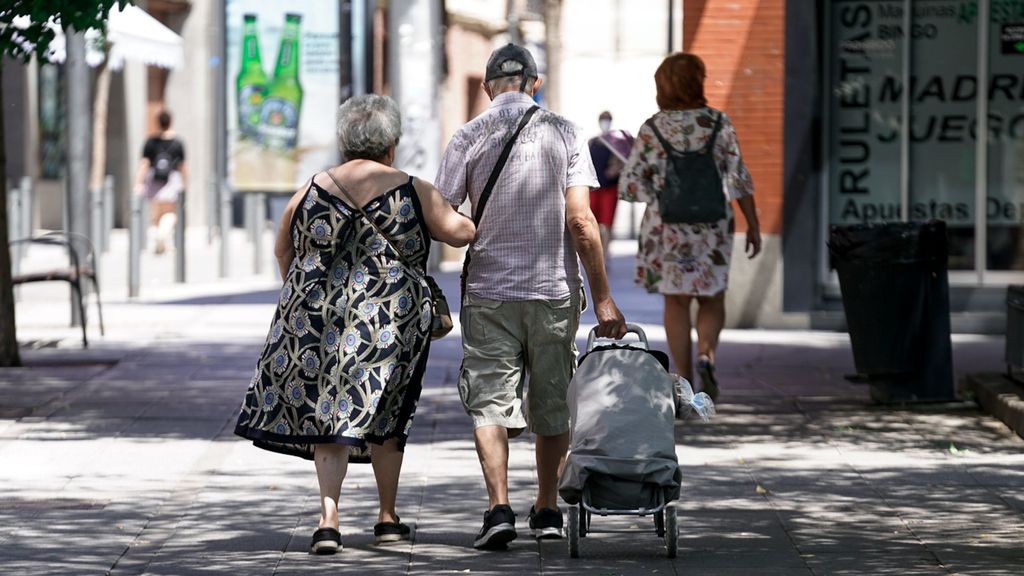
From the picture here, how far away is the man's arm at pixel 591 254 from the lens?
6820 mm

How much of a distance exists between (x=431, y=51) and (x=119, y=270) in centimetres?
398

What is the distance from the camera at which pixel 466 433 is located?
971 centimetres

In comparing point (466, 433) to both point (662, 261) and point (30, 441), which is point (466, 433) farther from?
point (30, 441)

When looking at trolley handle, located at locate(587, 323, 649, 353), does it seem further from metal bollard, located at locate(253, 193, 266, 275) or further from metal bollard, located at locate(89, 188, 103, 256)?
metal bollard, located at locate(253, 193, 266, 275)

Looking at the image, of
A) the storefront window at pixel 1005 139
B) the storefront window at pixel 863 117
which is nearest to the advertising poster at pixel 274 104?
the storefront window at pixel 863 117

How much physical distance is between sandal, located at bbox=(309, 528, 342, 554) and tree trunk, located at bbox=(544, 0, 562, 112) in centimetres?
2116

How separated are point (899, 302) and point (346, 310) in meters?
4.44

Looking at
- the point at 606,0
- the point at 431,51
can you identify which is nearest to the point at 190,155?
the point at 431,51

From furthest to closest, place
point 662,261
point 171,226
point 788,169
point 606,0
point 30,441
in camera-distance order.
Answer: point 606,0
point 171,226
point 788,169
point 662,261
point 30,441

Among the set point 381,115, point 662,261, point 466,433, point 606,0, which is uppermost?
point 606,0

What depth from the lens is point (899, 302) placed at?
33.7ft

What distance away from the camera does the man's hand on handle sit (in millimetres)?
6805

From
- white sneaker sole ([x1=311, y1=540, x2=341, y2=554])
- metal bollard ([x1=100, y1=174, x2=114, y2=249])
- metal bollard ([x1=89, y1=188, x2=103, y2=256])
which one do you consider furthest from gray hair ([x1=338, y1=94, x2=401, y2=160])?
metal bollard ([x1=100, y1=174, x2=114, y2=249])

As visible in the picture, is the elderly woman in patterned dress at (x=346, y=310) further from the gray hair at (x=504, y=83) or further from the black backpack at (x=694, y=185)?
the black backpack at (x=694, y=185)
